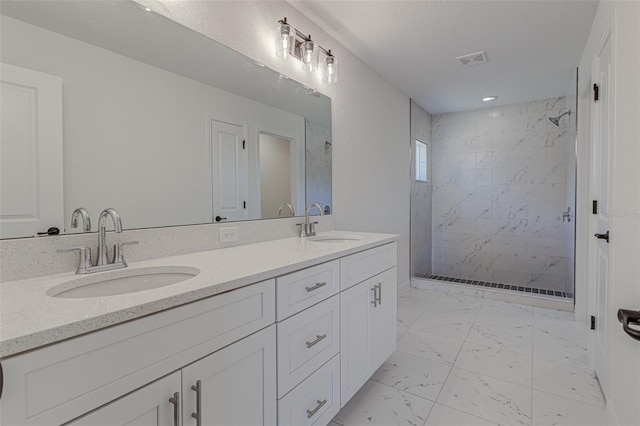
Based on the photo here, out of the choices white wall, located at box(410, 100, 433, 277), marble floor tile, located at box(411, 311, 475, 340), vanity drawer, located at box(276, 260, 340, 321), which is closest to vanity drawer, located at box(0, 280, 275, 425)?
vanity drawer, located at box(276, 260, 340, 321)

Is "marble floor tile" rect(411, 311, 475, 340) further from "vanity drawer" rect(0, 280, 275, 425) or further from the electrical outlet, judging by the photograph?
"vanity drawer" rect(0, 280, 275, 425)

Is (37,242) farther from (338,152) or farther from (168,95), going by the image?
(338,152)

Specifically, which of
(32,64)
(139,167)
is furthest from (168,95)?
(32,64)

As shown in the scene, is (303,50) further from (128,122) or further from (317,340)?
(317,340)

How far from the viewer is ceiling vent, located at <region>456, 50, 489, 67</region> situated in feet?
8.97

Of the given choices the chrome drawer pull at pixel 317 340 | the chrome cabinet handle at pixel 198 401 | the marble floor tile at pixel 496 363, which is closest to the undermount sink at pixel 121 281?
the chrome cabinet handle at pixel 198 401

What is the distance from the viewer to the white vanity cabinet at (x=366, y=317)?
5.07ft

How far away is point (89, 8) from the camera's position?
1168mm

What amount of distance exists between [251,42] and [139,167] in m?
0.99

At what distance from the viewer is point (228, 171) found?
1658 millimetres

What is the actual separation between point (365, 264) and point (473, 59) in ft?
7.51

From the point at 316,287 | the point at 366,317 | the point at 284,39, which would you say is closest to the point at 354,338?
the point at 366,317

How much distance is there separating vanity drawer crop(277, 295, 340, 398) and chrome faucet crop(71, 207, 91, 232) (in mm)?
778

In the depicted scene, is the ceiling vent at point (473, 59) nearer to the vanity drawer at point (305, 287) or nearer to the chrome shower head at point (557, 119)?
the chrome shower head at point (557, 119)
